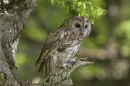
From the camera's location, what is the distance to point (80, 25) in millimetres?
5270

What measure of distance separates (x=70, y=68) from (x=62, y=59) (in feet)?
1.59

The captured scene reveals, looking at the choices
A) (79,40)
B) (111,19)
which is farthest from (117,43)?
(79,40)

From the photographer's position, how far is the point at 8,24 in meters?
4.51

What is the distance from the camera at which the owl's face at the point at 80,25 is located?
203 inches

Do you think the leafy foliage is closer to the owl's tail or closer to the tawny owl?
the tawny owl

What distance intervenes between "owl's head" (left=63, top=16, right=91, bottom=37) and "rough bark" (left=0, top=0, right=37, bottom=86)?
681 millimetres

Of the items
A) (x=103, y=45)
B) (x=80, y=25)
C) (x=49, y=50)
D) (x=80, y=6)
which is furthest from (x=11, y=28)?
(x=103, y=45)

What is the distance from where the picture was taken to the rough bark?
4348mm

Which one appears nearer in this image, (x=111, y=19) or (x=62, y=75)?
(x=62, y=75)

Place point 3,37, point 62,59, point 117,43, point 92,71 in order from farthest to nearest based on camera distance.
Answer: point 92,71 < point 117,43 < point 62,59 < point 3,37

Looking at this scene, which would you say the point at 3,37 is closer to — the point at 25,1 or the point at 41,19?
the point at 25,1

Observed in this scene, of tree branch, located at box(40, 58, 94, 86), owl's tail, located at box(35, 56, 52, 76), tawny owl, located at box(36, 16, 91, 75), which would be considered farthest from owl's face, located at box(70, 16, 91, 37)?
tree branch, located at box(40, 58, 94, 86)

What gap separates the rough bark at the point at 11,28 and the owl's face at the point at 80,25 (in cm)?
68

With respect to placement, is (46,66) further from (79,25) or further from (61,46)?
(79,25)
